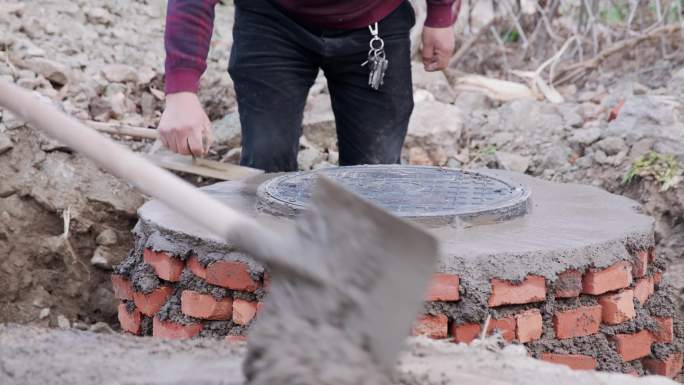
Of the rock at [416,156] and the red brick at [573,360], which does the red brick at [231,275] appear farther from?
the rock at [416,156]

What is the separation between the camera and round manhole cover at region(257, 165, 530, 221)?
103 inches

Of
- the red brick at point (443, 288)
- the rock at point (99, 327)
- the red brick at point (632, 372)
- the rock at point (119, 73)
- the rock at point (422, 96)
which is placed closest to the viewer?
the red brick at point (443, 288)

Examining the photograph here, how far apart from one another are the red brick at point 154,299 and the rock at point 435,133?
2116 mm

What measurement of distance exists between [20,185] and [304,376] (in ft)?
8.58

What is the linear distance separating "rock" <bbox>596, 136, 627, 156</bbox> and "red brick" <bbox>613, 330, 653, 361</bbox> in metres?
1.59

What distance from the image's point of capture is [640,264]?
2.64 metres

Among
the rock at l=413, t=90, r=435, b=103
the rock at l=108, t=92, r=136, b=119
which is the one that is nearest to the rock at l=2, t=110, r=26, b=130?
the rock at l=108, t=92, r=136, b=119

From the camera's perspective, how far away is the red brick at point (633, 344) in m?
2.57

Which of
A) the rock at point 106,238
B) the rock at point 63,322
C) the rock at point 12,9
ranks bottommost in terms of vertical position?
the rock at point 63,322

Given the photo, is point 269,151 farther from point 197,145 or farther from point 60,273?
point 60,273

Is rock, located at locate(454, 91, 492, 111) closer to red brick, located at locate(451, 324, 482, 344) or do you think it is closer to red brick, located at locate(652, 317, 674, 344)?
red brick, located at locate(652, 317, 674, 344)

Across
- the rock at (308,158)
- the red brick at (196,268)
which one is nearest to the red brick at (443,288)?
the red brick at (196,268)

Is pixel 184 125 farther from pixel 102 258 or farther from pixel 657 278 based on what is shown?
pixel 657 278

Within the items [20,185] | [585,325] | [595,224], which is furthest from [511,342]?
[20,185]
